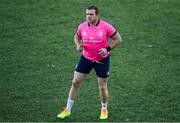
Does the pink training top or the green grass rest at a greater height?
the pink training top

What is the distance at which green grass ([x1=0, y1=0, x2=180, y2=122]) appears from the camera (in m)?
8.90

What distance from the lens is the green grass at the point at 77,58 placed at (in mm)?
8898

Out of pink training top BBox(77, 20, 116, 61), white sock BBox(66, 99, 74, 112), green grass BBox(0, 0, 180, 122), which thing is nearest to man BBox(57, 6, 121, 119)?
pink training top BBox(77, 20, 116, 61)

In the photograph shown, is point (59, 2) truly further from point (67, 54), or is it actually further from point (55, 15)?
point (67, 54)

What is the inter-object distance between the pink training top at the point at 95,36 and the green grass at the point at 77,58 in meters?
1.32

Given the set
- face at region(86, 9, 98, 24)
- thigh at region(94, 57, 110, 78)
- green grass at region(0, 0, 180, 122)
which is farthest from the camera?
green grass at region(0, 0, 180, 122)

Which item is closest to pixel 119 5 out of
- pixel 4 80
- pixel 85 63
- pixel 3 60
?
pixel 3 60

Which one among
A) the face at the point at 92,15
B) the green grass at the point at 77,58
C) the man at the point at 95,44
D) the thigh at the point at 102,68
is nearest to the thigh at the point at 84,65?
→ the man at the point at 95,44

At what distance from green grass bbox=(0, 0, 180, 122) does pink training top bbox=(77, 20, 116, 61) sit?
1.32 meters

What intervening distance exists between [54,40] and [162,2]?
556 centimetres

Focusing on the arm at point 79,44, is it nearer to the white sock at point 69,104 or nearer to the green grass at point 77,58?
the white sock at point 69,104

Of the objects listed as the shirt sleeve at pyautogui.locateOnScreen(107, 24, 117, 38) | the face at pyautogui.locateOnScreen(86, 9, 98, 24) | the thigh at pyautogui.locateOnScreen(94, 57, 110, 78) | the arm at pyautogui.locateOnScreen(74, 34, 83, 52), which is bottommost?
the thigh at pyautogui.locateOnScreen(94, 57, 110, 78)

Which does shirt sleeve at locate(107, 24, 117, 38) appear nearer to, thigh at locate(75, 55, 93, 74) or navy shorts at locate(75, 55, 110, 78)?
navy shorts at locate(75, 55, 110, 78)

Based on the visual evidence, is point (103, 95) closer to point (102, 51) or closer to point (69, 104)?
point (69, 104)
